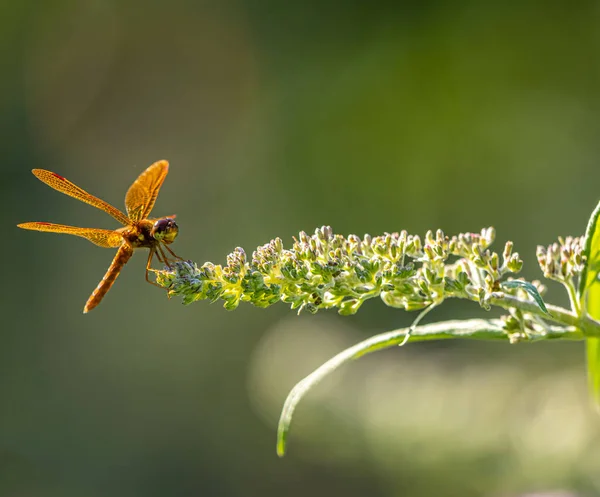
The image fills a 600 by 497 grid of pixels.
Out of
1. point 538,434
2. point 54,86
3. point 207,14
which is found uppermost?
point 207,14

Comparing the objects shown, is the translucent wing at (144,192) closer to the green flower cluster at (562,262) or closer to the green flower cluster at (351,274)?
the green flower cluster at (351,274)

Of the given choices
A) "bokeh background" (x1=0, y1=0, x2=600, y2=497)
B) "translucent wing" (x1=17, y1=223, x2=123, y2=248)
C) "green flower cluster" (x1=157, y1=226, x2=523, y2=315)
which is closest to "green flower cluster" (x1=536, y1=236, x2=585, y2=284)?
"green flower cluster" (x1=157, y1=226, x2=523, y2=315)

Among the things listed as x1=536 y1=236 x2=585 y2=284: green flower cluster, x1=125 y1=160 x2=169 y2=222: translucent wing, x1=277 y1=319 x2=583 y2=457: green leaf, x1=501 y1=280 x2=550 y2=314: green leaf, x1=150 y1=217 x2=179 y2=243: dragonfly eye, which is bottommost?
x1=277 y1=319 x2=583 y2=457: green leaf

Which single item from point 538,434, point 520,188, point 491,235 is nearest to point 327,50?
point 520,188

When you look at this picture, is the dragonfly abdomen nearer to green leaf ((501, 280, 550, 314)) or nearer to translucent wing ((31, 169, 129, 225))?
translucent wing ((31, 169, 129, 225))

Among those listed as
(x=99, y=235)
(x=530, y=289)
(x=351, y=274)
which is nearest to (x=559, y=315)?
(x=530, y=289)

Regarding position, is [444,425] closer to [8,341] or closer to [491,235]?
[491,235]
